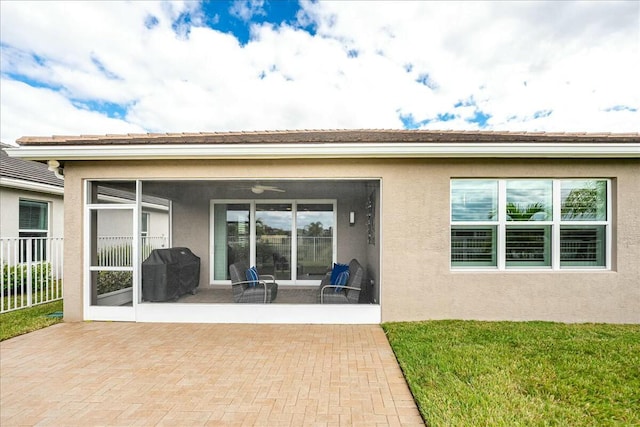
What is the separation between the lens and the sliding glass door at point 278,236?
10375 mm

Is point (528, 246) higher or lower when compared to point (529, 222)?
lower

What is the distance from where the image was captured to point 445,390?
3.67 m

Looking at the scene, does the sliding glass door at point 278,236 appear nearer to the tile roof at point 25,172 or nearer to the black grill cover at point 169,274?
the black grill cover at point 169,274

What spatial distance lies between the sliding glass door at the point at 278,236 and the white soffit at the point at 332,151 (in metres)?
4.30

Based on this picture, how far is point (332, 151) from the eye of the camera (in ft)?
19.8

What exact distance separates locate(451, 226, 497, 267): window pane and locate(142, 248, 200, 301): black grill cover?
6.32 meters

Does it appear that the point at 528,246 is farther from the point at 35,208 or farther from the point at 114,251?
the point at 35,208

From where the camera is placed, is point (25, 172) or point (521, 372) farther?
point (25, 172)

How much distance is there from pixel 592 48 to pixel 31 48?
2185 cm

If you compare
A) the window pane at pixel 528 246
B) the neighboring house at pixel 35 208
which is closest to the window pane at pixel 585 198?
the window pane at pixel 528 246

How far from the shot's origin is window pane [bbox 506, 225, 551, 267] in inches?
260

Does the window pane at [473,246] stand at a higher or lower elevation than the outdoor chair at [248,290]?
higher

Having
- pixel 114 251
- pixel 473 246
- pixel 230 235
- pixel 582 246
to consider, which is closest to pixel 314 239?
pixel 230 235

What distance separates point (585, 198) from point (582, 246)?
964 mm
